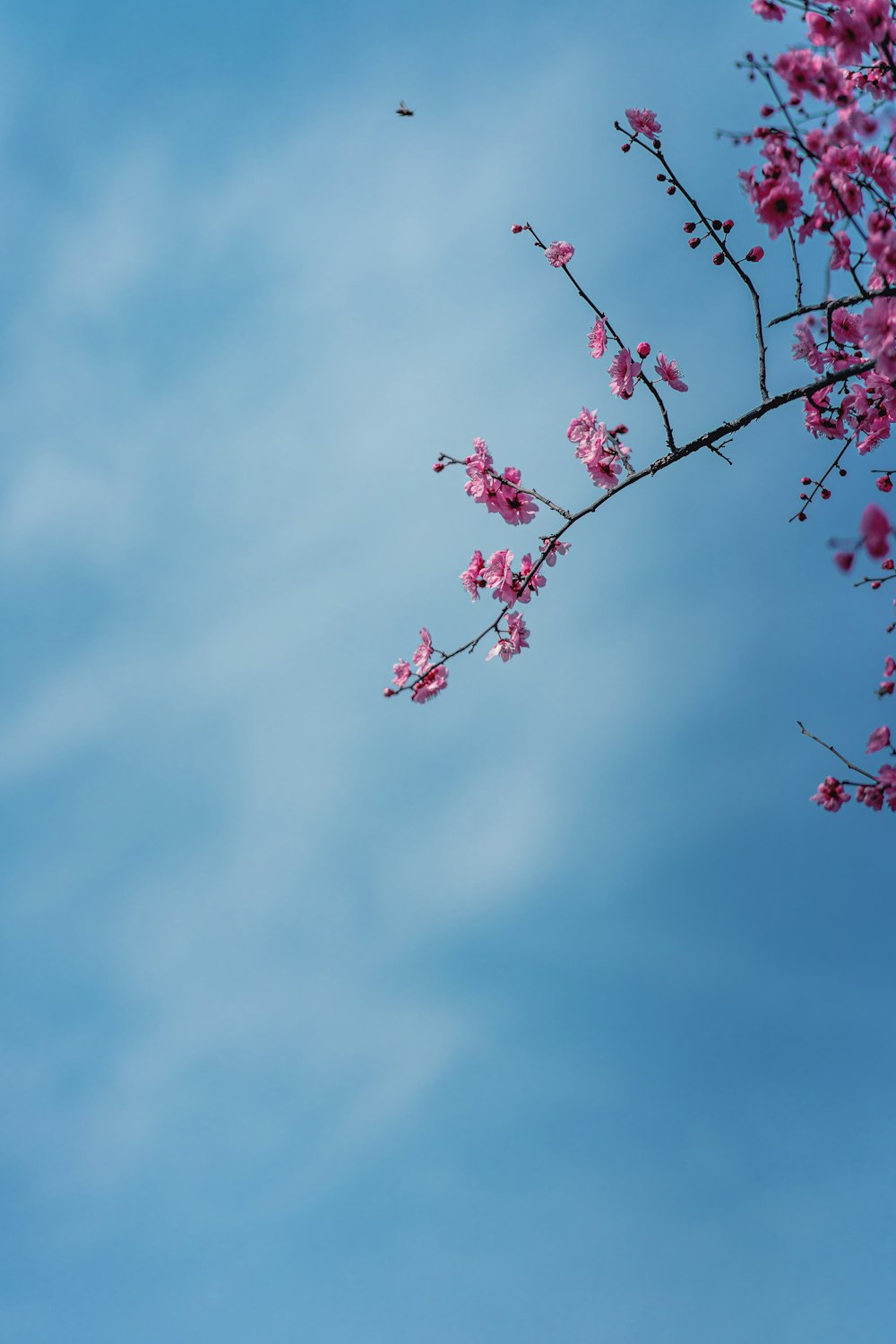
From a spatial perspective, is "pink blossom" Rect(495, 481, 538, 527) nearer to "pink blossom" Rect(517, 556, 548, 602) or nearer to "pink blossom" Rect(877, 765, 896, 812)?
"pink blossom" Rect(517, 556, 548, 602)

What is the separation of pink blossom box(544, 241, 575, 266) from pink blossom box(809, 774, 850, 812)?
447 cm

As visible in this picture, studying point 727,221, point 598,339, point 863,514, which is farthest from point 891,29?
point 863,514

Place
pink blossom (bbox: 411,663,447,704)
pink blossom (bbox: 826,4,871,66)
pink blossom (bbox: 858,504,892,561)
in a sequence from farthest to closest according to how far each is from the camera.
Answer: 1. pink blossom (bbox: 411,663,447,704)
2. pink blossom (bbox: 826,4,871,66)
3. pink blossom (bbox: 858,504,892,561)

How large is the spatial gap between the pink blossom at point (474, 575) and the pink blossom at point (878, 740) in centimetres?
319

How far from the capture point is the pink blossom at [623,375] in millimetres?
6844

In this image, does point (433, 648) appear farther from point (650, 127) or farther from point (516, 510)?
point (650, 127)

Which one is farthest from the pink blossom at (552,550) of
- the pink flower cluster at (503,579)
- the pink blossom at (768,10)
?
the pink blossom at (768,10)

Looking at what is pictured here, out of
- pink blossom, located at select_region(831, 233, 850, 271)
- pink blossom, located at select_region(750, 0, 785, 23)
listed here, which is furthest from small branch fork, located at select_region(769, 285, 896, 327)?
pink blossom, located at select_region(750, 0, 785, 23)

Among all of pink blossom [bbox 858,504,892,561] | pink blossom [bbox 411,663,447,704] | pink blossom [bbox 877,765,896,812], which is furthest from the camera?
pink blossom [bbox 411,663,447,704]

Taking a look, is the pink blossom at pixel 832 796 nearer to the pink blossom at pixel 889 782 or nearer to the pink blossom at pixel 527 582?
the pink blossom at pixel 889 782

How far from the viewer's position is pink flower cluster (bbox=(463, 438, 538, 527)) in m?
7.63

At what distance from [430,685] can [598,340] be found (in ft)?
9.63

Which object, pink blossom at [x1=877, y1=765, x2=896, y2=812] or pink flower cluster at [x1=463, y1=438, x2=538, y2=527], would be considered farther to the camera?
pink flower cluster at [x1=463, y1=438, x2=538, y2=527]

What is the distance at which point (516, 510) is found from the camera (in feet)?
25.3
